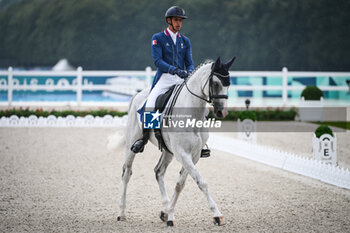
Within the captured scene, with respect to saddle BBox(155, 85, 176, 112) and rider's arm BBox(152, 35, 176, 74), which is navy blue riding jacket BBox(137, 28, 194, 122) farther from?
saddle BBox(155, 85, 176, 112)

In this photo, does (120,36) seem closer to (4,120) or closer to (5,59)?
(5,59)

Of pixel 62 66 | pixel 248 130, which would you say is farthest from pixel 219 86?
pixel 62 66

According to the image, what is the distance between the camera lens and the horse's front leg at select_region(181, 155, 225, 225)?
472 centimetres

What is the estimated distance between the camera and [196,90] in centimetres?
501

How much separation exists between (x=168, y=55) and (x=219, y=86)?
1156 millimetres

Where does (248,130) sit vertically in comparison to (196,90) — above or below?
below

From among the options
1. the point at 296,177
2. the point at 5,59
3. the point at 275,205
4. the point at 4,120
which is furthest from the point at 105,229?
the point at 5,59

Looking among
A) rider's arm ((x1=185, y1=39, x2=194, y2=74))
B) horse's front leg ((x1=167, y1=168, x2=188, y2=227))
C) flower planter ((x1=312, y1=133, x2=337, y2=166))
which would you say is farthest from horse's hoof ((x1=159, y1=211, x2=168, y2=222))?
flower planter ((x1=312, y1=133, x2=337, y2=166))

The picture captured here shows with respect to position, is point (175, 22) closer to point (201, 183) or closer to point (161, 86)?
point (161, 86)

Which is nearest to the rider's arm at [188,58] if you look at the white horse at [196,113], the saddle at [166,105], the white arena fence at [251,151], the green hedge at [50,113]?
the saddle at [166,105]

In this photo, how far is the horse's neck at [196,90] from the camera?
491 centimetres

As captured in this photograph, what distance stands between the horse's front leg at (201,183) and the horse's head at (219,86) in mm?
632

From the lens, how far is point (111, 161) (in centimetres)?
984

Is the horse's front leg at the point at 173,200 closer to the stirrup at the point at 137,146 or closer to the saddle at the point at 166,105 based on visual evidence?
the saddle at the point at 166,105
